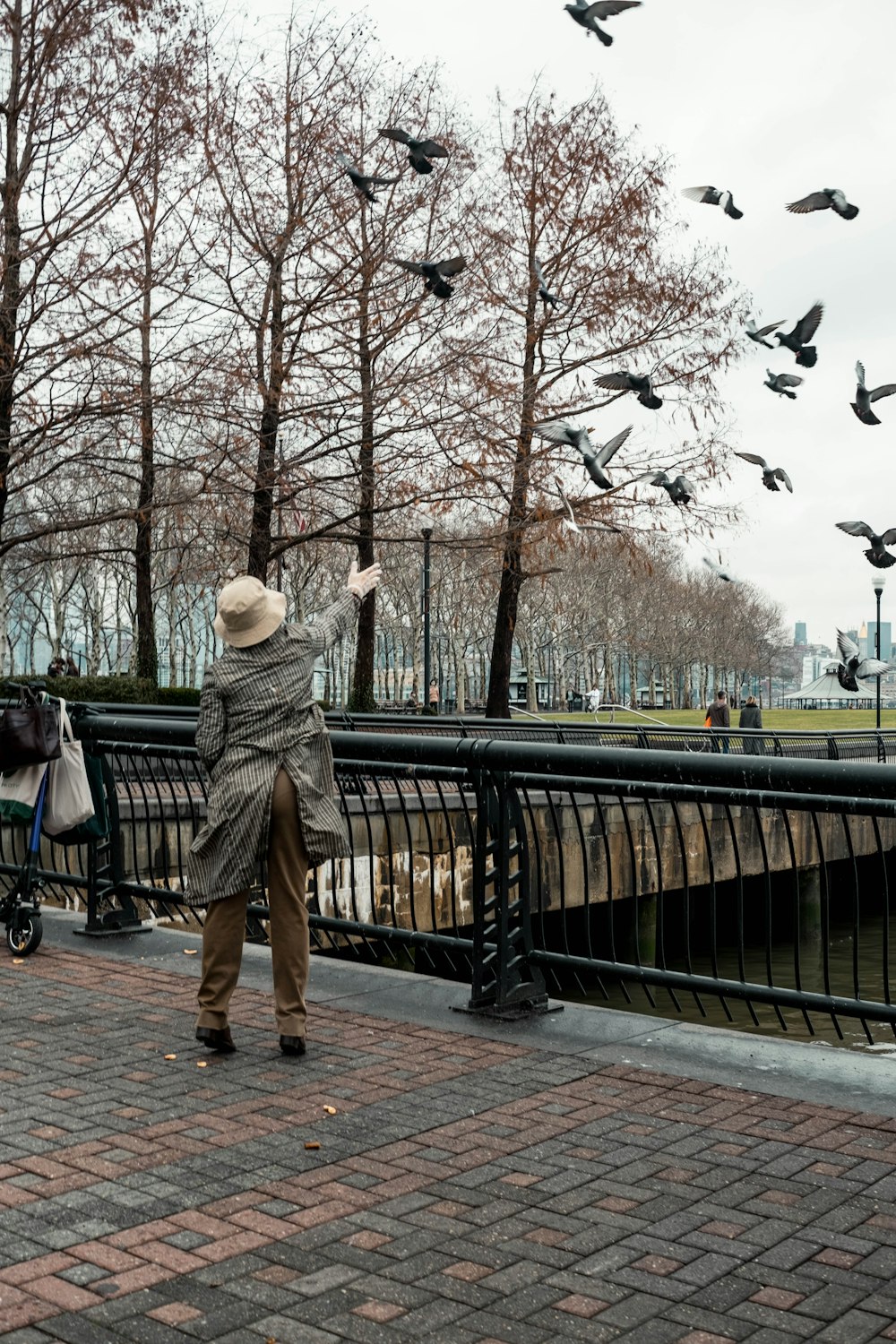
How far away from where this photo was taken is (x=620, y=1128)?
4.85m

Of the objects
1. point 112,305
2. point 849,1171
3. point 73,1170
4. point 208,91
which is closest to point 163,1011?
point 73,1170

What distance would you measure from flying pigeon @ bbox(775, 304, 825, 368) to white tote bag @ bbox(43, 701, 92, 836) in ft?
28.8

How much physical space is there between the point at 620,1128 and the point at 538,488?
824 inches

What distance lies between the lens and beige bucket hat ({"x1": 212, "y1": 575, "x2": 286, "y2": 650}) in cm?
583

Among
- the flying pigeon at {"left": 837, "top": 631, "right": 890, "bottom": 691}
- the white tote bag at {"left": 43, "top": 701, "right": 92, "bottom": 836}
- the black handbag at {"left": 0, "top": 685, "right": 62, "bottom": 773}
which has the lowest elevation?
the white tote bag at {"left": 43, "top": 701, "right": 92, "bottom": 836}

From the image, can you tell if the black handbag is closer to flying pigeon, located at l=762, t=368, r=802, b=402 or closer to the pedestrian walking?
flying pigeon, located at l=762, t=368, r=802, b=402

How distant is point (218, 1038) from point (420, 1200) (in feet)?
5.99

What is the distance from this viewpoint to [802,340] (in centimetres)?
1445

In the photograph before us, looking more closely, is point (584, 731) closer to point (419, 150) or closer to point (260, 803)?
point (419, 150)

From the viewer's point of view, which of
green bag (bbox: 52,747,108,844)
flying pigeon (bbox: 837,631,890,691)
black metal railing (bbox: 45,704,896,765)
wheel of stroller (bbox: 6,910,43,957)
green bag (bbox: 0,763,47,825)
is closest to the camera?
wheel of stroller (bbox: 6,910,43,957)

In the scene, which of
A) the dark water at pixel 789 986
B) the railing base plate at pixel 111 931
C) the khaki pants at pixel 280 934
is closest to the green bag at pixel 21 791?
the railing base plate at pixel 111 931

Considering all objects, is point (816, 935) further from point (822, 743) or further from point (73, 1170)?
point (73, 1170)

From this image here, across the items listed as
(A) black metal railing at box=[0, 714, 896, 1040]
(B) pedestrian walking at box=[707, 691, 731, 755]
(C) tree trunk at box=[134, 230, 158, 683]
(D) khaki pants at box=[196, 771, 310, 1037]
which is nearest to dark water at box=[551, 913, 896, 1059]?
(A) black metal railing at box=[0, 714, 896, 1040]

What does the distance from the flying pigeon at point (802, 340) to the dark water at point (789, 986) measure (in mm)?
5611
